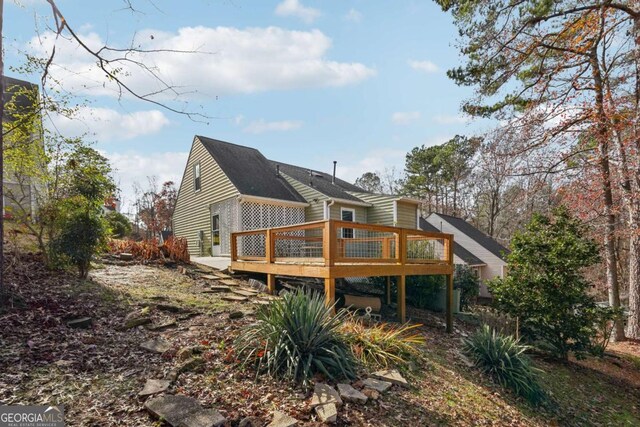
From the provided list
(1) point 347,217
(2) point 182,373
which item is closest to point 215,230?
(1) point 347,217

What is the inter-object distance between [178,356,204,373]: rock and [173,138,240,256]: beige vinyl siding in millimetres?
9166

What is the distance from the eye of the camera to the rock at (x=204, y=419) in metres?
2.71

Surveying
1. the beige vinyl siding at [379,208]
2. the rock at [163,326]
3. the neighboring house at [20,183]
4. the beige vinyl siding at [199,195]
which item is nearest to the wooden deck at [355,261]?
the rock at [163,326]

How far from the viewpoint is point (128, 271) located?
8.77 m

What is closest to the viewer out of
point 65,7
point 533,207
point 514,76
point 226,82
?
point 65,7

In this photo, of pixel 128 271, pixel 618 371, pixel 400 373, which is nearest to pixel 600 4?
pixel 618 371

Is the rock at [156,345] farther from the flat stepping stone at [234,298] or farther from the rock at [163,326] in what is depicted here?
the flat stepping stone at [234,298]

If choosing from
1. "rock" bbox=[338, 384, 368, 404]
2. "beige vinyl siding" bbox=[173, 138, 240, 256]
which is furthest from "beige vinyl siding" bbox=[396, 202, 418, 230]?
"rock" bbox=[338, 384, 368, 404]

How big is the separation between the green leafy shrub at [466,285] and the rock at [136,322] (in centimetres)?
928

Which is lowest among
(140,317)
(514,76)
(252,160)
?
(140,317)

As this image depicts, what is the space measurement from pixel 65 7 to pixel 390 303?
9.11 m

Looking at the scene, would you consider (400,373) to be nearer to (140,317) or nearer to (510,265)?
(140,317)

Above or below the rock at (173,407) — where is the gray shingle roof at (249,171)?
above
